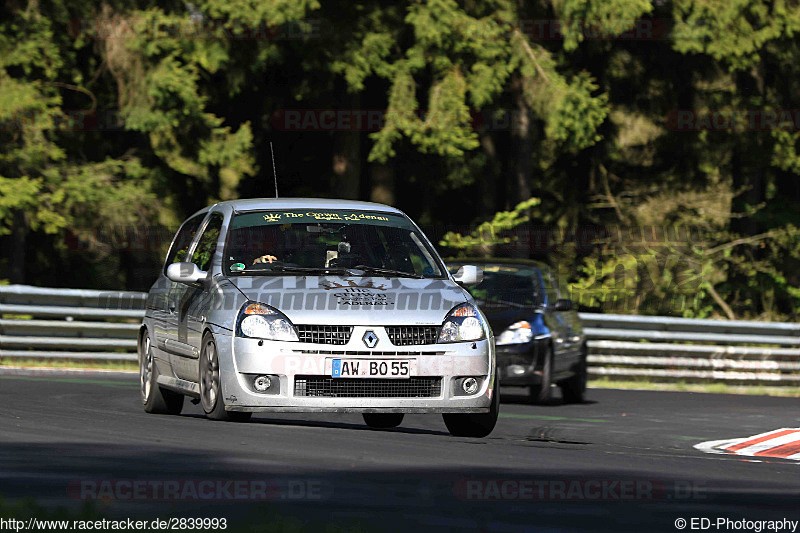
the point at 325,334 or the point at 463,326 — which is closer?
the point at 325,334

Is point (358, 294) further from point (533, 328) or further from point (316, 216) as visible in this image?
point (533, 328)

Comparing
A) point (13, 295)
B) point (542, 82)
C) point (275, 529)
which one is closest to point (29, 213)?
point (13, 295)

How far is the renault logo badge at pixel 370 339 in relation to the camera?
10.9m

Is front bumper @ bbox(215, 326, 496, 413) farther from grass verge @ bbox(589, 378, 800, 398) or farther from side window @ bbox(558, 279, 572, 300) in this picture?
grass verge @ bbox(589, 378, 800, 398)

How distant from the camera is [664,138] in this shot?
1331 inches

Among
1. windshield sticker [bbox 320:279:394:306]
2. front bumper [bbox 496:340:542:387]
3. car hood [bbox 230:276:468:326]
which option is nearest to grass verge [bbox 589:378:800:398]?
front bumper [bbox 496:340:542:387]

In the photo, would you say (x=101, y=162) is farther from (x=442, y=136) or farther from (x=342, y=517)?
(x=342, y=517)

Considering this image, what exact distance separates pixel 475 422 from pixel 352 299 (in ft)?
4.88

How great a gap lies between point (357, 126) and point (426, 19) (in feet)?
10.8

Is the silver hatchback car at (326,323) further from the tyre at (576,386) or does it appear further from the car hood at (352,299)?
the tyre at (576,386)

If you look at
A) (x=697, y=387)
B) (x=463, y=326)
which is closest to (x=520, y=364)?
(x=463, y=326)

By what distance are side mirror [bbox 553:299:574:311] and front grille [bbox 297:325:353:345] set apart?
687cm

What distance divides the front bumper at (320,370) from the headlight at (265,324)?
0.05m

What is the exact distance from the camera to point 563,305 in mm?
17562
